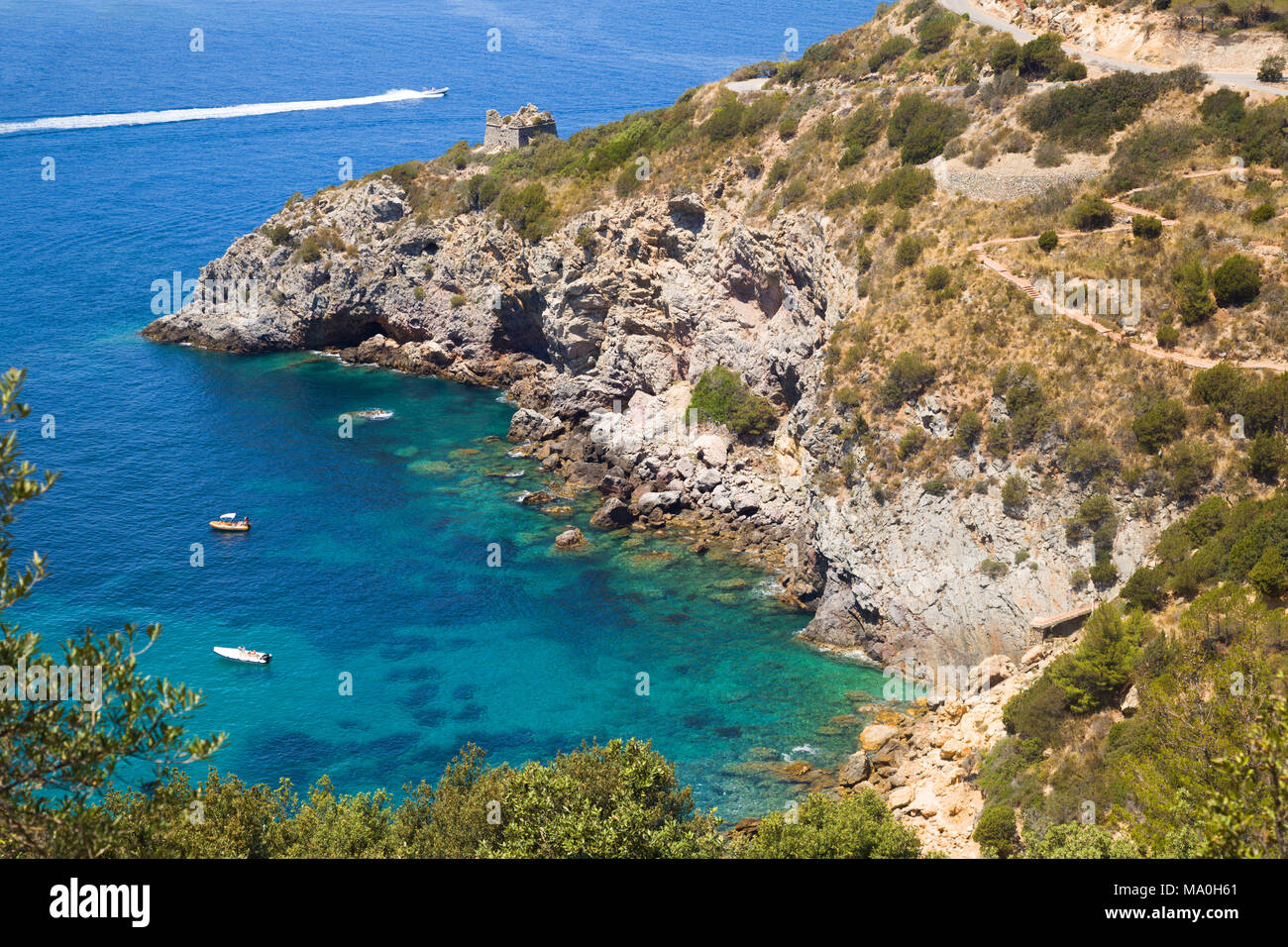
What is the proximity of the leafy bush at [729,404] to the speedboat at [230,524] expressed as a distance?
32.6m

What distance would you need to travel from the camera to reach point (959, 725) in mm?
47375

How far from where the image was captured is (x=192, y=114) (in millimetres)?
166375

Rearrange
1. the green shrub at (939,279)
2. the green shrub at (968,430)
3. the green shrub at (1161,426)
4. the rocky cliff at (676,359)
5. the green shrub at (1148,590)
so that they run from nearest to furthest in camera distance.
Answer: the green shrub at (1148,590), the green shrub at (1161,426), the rocky cliff at (676,359), the green shrub at (968,430), the green shrub at (939,279)

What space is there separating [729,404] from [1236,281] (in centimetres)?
3395

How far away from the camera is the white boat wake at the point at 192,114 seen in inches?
6102

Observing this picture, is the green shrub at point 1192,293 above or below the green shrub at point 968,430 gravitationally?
above

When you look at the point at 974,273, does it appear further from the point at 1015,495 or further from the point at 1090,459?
the point at 1015,495

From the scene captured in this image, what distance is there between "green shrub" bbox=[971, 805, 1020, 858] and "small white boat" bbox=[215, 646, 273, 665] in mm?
38833

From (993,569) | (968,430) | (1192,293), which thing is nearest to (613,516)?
(968,430)

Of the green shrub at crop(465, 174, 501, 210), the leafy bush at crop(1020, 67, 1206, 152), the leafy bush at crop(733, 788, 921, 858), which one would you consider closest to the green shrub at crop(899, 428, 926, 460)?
the leafy bush at crop(1020, 67, 1206, 152)

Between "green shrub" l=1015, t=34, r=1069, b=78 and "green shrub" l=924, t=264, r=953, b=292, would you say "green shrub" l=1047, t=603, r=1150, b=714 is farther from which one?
"green shrub" l=1015, t=34, r=1069, b=78

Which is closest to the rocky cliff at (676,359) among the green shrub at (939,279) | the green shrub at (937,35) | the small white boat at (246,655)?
the green shrub at (939,279)

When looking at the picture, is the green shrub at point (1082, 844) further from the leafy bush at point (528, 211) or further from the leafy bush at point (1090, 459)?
the leafy bush at point (528, 211)

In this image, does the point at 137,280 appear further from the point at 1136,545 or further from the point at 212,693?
the point at 1136,545
